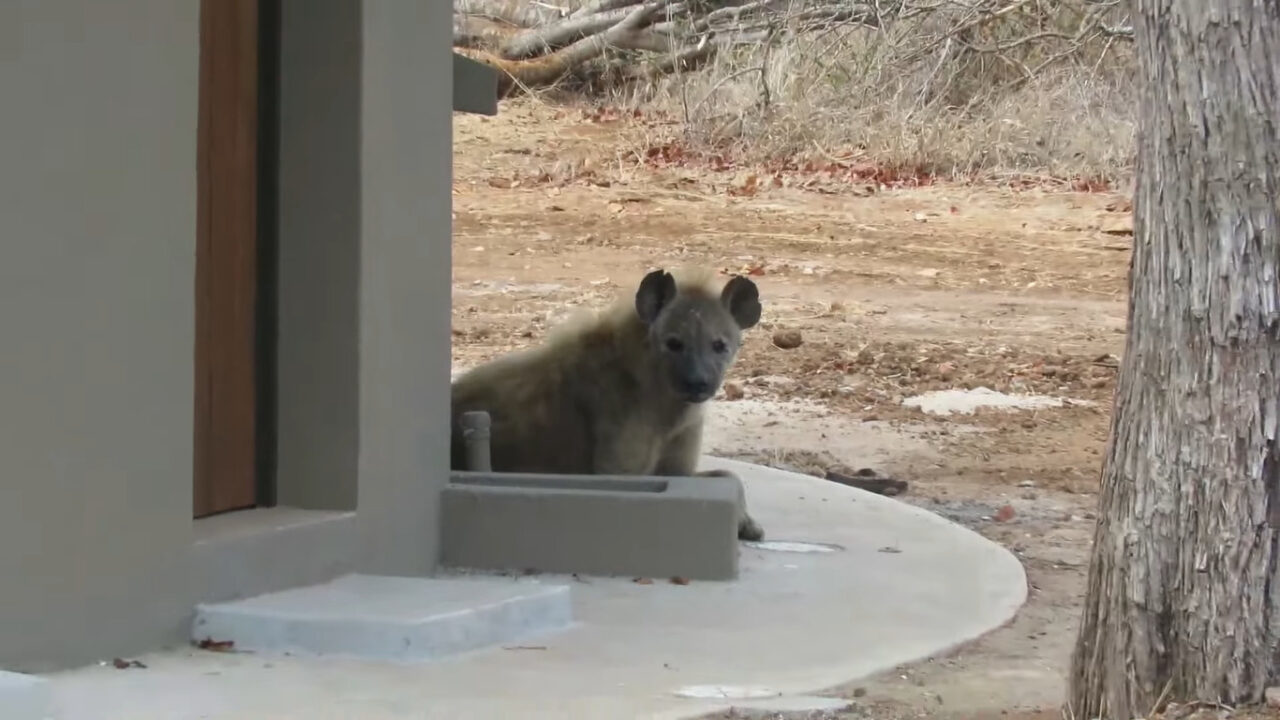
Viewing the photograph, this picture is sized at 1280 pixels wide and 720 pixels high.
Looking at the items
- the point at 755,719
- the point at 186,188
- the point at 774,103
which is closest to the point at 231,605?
the point at 186,188

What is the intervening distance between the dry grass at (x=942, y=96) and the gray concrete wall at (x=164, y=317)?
1190 centimetres

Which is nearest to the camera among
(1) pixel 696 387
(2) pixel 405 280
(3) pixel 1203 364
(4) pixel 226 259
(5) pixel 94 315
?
(3) pixel 1203 364

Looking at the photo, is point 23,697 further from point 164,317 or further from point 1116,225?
point 1116,225

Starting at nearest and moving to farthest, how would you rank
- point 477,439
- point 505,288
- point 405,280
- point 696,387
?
1. point 405,280
2. point 477,439
3. point 696,387
4. point 505,288

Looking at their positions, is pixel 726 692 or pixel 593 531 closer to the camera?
pixel 726 692

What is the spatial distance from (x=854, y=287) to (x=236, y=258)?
9900 mm

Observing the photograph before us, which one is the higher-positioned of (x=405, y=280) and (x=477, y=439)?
(x=405, y=280)

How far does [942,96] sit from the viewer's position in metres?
18.3

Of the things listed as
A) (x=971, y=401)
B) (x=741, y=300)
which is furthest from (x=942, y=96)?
(x=741, y=300)

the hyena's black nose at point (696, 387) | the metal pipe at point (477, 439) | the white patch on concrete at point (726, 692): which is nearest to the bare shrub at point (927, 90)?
the hyena's black nose at point (696, 387)

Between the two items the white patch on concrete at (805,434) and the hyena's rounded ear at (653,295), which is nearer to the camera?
the hyena's rounded ear at (653,295)

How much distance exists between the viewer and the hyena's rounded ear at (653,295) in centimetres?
765

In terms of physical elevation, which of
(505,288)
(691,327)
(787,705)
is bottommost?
(787,705)

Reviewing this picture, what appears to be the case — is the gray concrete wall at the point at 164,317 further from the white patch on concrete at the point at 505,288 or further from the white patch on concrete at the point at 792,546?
the white patch on concrete at the point at 505,288
